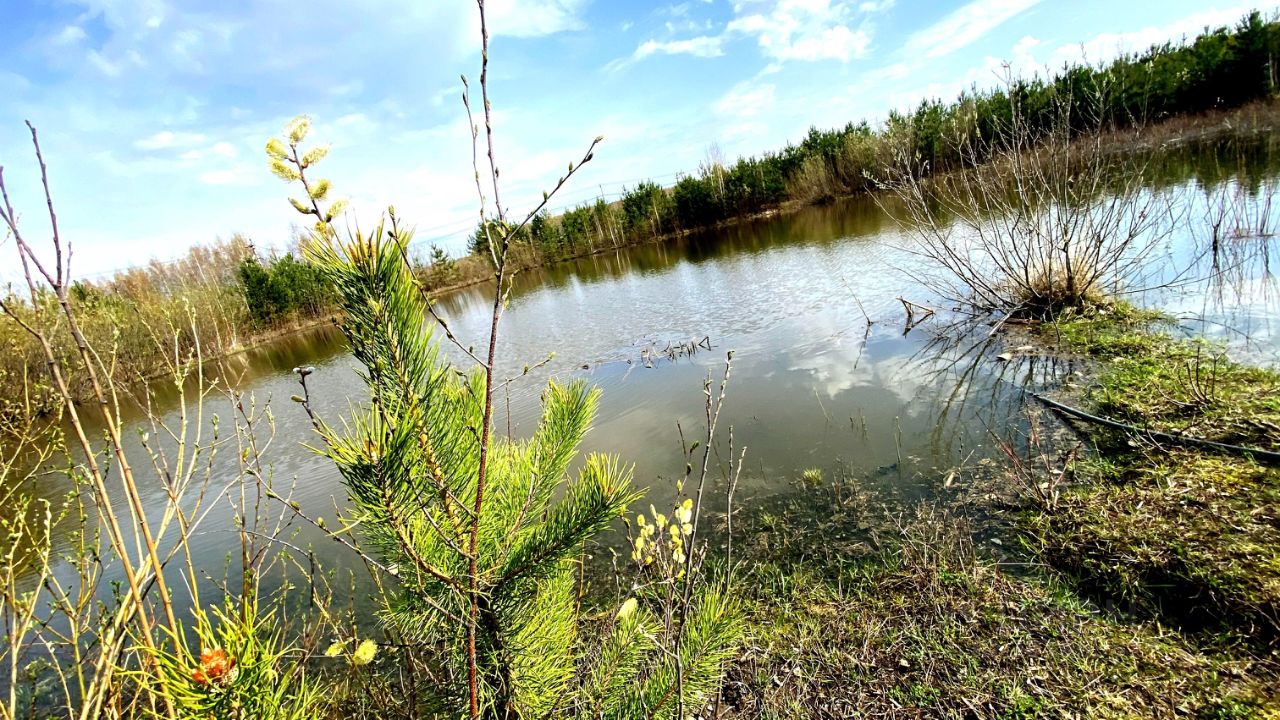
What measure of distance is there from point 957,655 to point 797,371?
450cm

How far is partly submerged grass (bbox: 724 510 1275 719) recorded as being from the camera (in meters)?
2.17

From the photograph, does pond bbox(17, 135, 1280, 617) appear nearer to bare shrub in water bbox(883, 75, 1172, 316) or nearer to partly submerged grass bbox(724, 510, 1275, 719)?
bare shrub in water bbox(883, 75, 1172, 316)

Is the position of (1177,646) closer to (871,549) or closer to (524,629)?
(871,549)

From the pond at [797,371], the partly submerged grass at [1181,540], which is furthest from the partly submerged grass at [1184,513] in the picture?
→ the pond at [797,371]

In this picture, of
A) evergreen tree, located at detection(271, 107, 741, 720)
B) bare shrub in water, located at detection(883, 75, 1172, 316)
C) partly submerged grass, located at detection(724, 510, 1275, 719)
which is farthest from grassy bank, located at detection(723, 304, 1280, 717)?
bare shrub in water, located at detection(883, 75, 1172, 316)

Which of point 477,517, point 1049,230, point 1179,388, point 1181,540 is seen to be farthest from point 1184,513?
point 1049,230

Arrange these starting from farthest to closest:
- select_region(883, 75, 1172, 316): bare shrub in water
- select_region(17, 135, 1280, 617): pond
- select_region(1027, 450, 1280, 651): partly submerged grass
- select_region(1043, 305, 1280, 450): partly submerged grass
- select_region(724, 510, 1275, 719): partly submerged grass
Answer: select_region(883, 75, 1172, 316): bare shrub in water → select_region(17, 135, 1280, 617): pond → select_region(1043, 305, 1280, 450): partly submerged grass → select_region(1027, 450, 1280, 651): partly submerged grass → select_region(724, 510, 1275, 719): partly submerged grass

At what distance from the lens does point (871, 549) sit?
3.46 metres

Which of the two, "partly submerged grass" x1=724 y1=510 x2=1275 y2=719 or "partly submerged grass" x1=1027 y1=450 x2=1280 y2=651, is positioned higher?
"partly submerged grass" x1=1027 y1=450 x2=1280 y2=651

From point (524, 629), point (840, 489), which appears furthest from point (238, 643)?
point (840, 489)

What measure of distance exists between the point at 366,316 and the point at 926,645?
2.99 meters

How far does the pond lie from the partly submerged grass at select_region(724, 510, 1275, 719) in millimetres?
1055

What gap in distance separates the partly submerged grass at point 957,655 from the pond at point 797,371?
3.46 ft

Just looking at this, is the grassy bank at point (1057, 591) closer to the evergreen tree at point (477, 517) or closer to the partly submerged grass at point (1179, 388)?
the partly submerged grass at point (1179, 388)
